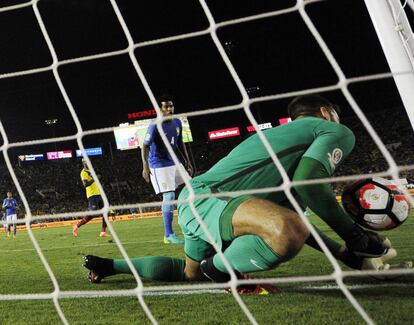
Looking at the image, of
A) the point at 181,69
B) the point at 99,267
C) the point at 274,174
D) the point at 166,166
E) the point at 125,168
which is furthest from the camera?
the point at 125,168

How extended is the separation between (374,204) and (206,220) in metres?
0.83

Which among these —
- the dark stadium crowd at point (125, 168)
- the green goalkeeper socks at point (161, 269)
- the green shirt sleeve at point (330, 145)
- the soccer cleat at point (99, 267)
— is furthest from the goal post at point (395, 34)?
the dark stadium crowd at point (125, 168)

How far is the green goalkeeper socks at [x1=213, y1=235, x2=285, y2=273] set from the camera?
5.03 ft

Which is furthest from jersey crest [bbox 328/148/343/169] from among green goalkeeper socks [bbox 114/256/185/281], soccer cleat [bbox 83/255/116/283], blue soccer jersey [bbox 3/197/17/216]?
blue soccer jersey [bbox 3/197/17/216]

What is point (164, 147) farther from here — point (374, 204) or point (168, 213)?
point (374, 204)

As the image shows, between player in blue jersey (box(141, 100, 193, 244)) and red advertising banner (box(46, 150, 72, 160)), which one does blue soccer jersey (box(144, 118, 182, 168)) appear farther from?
red advertising banner (box(46, 150, 72, 160))

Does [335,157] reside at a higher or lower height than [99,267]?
higher

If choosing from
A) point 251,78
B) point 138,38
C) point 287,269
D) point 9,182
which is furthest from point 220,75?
point 287,269

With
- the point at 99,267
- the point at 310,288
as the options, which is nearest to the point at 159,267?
the point at 99,267

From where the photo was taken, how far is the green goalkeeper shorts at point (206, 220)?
167 cm

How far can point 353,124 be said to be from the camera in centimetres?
2031

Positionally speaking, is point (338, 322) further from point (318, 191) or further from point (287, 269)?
point (287, 269)

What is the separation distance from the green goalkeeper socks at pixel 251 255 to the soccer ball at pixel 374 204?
64 cm

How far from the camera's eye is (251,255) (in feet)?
5.22
